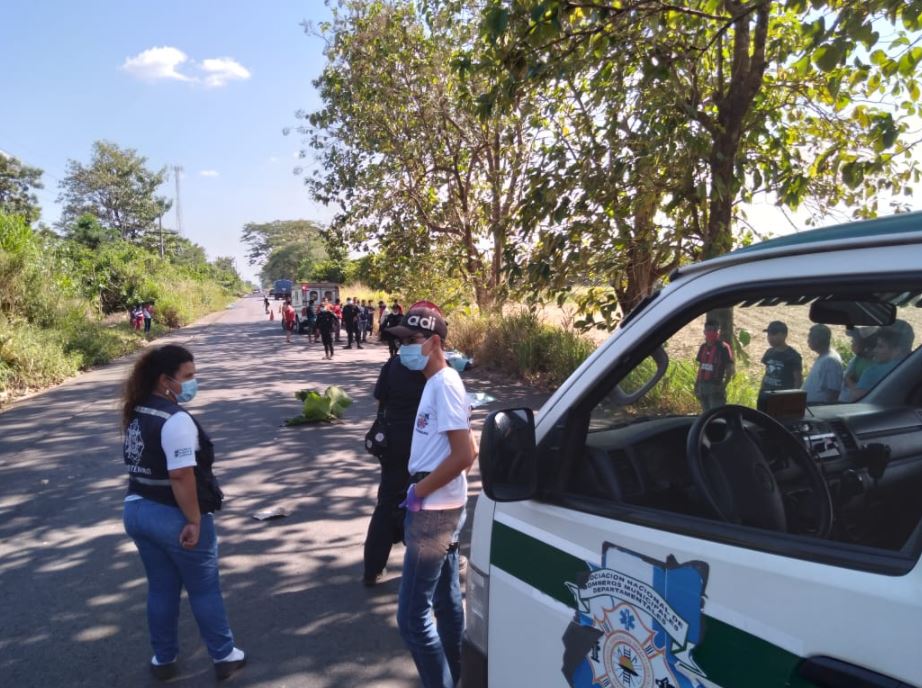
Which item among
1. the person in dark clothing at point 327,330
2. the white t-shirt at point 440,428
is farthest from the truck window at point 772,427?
the person in dark clothing at point 327,330

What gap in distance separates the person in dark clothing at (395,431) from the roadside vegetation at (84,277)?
12.0 m

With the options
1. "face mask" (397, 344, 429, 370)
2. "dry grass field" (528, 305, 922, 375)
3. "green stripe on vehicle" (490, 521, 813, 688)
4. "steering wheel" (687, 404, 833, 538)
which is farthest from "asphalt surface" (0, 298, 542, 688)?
"dry grass field" (528, 305, 922, 375)

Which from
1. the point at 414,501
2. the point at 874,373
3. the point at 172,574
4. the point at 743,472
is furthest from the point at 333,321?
the point at 743,472

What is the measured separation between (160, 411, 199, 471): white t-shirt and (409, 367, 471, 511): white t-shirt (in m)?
1.04

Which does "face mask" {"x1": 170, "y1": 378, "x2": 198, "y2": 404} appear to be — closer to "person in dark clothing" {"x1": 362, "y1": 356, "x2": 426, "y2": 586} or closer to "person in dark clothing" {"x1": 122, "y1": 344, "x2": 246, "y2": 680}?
"person in dark clothing" {"x1": 122, "y1": 344, "x2": 246, "y2": 680}

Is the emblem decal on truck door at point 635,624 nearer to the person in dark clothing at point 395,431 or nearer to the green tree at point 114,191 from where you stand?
the person in dark clothing at point 395,431

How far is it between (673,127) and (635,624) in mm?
6070

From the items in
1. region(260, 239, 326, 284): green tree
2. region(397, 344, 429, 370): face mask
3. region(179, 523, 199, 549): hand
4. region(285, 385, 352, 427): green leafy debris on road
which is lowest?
region(285, 385, 352, 427): green leafy debris on road

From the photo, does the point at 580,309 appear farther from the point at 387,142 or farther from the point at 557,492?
the point at 387,142

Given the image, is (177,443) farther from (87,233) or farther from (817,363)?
(87,233)

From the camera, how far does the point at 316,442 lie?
8.73 metres

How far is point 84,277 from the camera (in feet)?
93.7

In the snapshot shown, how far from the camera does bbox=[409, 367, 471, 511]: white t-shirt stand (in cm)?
274

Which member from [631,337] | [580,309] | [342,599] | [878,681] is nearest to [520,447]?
[631,337]
